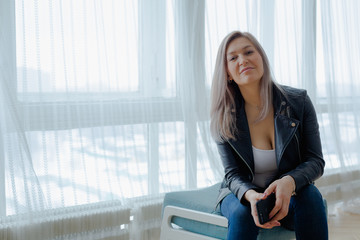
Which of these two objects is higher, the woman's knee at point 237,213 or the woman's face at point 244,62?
the woman's face at point 244,62

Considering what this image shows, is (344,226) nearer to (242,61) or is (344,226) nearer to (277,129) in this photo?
(277,129)

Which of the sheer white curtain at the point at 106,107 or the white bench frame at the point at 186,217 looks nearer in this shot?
the white bench frame at the point at 186,217

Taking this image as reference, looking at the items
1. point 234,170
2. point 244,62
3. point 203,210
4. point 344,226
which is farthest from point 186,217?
point 344,226

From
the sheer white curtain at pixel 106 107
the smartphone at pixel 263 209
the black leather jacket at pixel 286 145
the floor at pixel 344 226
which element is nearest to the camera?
the smartphone at pixel 263 209

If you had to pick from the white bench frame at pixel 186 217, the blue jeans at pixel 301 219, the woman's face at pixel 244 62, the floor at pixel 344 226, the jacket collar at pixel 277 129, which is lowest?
the floor at pixel 344 226

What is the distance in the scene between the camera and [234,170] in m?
1.52

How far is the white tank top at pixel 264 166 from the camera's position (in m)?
1.53

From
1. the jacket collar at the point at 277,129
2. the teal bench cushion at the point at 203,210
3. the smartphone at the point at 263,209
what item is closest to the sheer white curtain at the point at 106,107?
the teal bench cushion at the point at 203,210

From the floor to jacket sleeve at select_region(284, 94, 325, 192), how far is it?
3.49ft

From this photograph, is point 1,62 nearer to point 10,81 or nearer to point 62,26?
point 10,81

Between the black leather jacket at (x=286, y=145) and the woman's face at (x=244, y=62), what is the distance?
0.13 m

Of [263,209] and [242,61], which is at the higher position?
[242,61]

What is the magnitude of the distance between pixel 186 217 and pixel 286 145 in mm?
478

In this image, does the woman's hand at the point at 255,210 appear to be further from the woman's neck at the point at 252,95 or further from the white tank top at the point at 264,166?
the woman's neck at the point at 252,95
